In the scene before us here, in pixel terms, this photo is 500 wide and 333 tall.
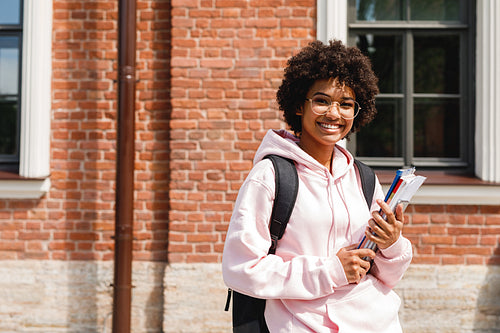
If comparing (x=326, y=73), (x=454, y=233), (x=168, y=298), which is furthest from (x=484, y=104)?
(x=168, y=298)

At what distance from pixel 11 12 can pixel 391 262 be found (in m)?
3.95

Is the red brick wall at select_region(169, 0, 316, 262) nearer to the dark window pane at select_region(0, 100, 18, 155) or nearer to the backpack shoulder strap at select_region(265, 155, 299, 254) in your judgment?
the dark window pane at select_region(0, 100, 18, 155)

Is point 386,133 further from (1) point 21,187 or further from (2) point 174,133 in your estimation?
(1) point 21,187

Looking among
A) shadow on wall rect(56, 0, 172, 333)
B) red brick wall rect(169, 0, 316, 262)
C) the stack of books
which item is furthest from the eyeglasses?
shadow on wall rect(56, 0, 172, 333)

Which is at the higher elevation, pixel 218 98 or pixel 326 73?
pixel 218 98

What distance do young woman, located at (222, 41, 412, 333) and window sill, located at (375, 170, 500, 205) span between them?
2215 millimetres

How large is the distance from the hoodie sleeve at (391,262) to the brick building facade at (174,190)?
2293mm

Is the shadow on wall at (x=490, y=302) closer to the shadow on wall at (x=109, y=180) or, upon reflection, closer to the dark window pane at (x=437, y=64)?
the dark window pane at (x=437, y=64)

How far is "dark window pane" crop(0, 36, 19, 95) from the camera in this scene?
4.35 meters

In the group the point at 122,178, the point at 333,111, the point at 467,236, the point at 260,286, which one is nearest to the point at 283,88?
the point at 333,111

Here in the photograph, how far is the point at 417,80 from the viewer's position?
4.28 metres

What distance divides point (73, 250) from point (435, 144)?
10.2ft

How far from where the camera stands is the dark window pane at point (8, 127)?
439 centimetres

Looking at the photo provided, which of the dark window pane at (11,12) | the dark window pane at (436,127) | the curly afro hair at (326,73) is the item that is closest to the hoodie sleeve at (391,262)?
the curly afro hair at (326,73)
